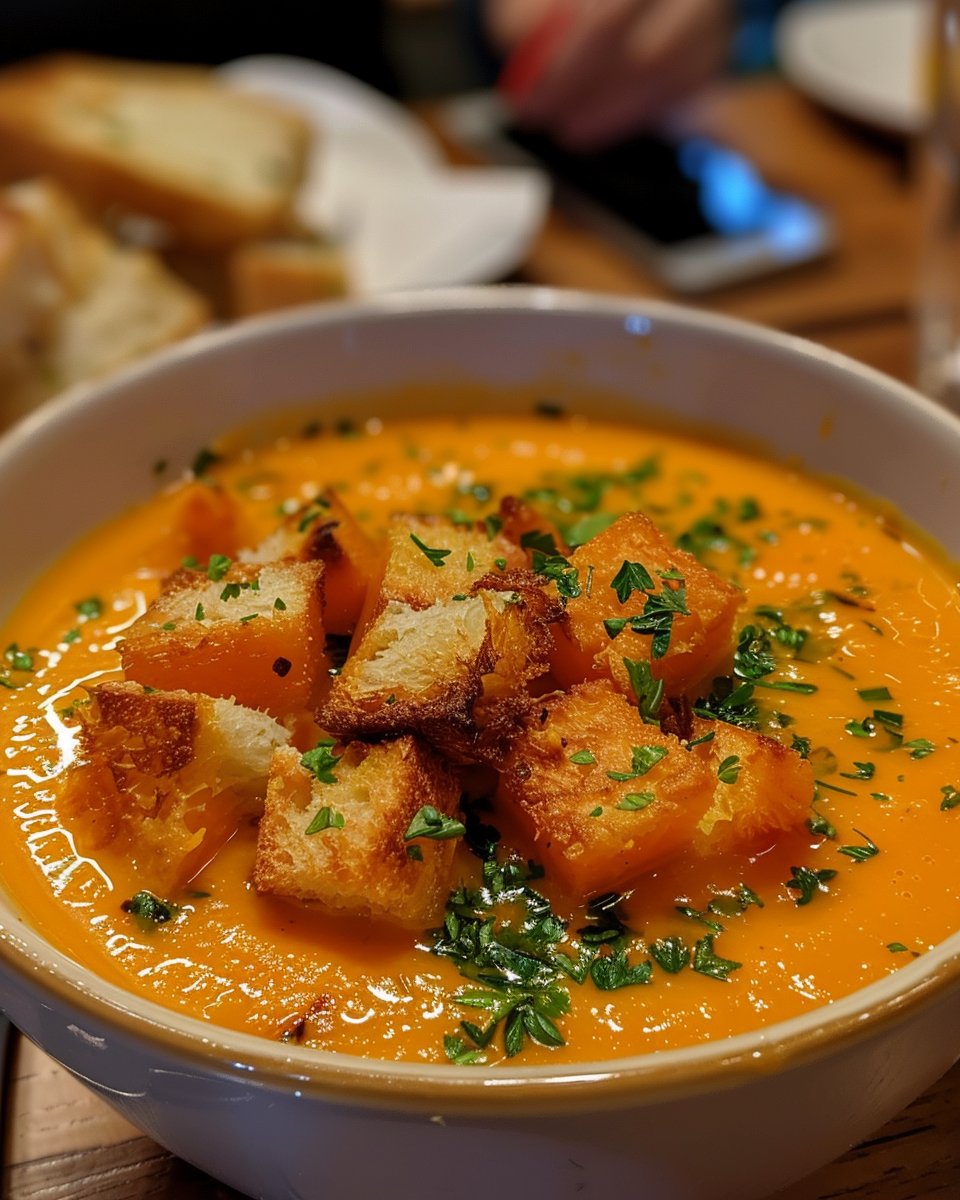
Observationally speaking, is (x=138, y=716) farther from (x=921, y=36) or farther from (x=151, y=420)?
(x=921, y=36)

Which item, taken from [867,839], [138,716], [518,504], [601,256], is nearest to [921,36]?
[601,256]

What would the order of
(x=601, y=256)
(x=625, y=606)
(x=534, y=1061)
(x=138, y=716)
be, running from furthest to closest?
1. (x=601, y=256)
2. (x=625, y=606)
3. (x=138, y=716)
4. (x=534, y=1061)

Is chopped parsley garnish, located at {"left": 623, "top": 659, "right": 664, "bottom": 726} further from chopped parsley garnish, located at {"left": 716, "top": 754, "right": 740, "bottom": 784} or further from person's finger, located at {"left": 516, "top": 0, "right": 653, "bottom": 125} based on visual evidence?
person's finger, located at {"left": 516, "top": 0, "right": 653, "bottom": 125}

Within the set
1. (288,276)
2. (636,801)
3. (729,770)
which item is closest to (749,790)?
(729,770)

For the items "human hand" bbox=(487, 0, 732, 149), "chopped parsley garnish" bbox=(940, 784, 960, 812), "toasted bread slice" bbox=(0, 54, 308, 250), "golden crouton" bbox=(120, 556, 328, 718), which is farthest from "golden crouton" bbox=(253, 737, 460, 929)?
"human hand" bbox=(487, 0, 732, 149)

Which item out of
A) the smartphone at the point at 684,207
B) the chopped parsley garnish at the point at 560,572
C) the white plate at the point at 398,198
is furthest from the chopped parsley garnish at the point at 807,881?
the white plate at the point at 398,198

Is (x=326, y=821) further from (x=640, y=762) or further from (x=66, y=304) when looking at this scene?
(x=66, y=304)
